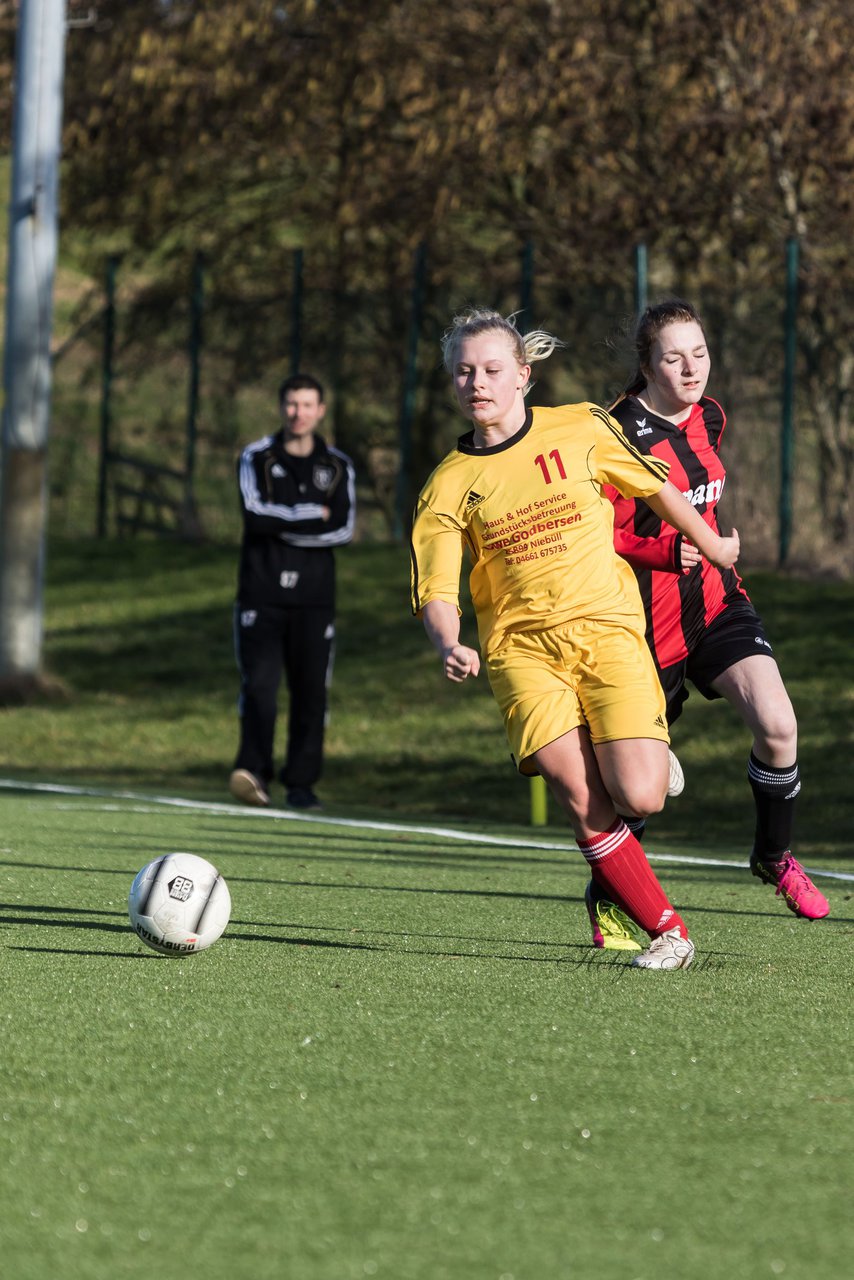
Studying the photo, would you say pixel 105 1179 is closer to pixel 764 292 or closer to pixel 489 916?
pixel 489 916

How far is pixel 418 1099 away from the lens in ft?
11.7

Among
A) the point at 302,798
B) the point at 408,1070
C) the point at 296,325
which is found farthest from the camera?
the point at 296,325

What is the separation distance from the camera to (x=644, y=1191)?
2998mm

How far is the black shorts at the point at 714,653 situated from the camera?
603 centimetres

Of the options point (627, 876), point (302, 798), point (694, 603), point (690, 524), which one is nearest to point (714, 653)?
point (694, 603)

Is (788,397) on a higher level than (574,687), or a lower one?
lower

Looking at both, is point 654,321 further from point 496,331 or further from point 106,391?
point 106,391

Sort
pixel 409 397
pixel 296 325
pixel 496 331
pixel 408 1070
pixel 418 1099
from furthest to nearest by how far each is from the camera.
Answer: pixel 296 325
pixel 409 397
pixel 496 331
pixel 408 1070
pixel 418 1099

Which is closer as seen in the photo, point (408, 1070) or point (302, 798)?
point (408, 1070)

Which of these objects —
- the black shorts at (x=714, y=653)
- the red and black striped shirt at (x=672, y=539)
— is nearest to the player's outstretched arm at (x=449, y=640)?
the red and black striped shirt at (x=672, y=539)

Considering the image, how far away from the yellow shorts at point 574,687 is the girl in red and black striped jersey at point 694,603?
31.9 inches

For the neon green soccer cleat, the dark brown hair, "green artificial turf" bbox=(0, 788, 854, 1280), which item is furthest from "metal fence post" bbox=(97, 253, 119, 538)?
the neon green soccer cleat

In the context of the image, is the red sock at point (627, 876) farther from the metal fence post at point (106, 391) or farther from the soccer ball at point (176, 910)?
the metal fence post at point (106, 391)

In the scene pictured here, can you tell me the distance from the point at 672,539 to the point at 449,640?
1232 mm
